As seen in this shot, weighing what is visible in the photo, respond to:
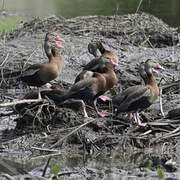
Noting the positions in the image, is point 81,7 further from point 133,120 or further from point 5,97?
point 133,120

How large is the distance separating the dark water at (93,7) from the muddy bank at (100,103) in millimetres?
4164

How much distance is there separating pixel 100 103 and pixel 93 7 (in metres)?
15.4

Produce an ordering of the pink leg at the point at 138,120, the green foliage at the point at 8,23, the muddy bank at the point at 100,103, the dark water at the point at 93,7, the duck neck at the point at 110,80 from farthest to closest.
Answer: the dark water at the point at 93,7
the green foliage at the point at 8,23
the duck neck at the point at 110,80
the pink leg at the point at 138,120
the muddy bank at the point at 100,103

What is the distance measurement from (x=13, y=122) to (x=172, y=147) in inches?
107

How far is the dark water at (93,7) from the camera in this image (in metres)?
21.5

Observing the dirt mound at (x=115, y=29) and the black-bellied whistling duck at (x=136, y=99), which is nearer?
the black-bellied whistling duck at (x=136, y=99)

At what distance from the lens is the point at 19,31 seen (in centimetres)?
1609

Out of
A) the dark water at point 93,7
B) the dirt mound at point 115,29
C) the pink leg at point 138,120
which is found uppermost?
the pink leg at point 138,120

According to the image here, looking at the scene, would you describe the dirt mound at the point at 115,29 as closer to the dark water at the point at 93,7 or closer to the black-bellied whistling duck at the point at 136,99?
the dark water at the point at 93,7

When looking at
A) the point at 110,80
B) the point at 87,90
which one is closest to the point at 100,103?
the point at 110,80

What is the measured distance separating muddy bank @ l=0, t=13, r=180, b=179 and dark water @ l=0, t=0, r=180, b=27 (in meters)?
4.16

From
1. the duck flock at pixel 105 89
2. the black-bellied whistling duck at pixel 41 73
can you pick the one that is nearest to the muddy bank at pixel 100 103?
the duck flock at pixel 105 89

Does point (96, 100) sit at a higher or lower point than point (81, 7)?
higher

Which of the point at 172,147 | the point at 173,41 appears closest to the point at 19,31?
the point at 173,41
